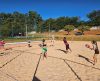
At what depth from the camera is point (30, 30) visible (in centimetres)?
5206

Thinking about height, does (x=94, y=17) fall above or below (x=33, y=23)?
above

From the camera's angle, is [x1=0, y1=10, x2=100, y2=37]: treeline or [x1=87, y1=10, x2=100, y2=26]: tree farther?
[x1=87, y1=10, x2=100, y2=26]: tree

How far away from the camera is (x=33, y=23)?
57.7 meters

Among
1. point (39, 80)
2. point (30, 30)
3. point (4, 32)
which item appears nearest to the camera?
point (39, 80)

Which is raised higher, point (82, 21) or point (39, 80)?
point (82, 21)

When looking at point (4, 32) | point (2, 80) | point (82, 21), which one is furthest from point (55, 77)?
point (82, 21)

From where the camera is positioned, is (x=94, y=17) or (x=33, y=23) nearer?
(x=33, y=23)

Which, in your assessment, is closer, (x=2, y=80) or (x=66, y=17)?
(x=2, y=80)

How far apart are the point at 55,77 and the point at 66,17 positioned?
101793 mm

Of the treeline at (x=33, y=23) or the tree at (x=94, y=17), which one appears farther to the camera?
the tree at (x=94, y=17)

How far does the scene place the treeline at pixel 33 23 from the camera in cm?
4728

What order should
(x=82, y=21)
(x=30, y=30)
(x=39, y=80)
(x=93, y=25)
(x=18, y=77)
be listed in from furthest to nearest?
Answer: (x=82, y=21) < (x=93, y=25) < (x=30, y=30) < (x=18, y=77) < (x=39, y=80)

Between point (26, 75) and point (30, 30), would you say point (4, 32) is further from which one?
point (26, 75)

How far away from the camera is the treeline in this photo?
47.3 metres
